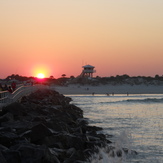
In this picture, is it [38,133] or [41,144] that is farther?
[38,133]

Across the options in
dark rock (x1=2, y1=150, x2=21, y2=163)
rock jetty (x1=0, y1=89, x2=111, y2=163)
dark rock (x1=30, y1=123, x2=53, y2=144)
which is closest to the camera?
dark rock (x1=2, y1=150, x2=21, y2=163)

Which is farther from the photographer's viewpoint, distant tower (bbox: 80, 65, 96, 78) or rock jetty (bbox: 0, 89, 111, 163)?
distant tower (bbox: 80, 65, 96, 78)

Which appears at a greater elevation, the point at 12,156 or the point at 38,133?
the point at 38,133

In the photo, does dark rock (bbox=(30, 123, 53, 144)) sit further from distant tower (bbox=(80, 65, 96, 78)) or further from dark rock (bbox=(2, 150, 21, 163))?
distant tower (bbox=(80, 65, 96, 78))

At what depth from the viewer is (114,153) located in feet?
40.3

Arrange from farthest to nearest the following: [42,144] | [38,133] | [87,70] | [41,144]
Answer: [87,70] → [38,133] → [41,144] → [42,144]

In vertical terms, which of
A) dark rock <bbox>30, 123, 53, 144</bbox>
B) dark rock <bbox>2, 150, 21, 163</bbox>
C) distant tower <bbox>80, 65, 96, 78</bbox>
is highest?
distant tower <bbox>80, 65, 96, 78</bbox>

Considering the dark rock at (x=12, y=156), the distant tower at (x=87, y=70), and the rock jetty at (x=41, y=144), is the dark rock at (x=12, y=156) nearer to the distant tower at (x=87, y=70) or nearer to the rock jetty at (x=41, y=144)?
the rock jetty at (x=41, y=144)

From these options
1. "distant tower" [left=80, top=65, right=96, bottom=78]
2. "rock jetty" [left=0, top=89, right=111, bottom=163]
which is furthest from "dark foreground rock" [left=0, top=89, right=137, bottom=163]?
"distant tower" [left=80, top=65, right=96, bottom=78]

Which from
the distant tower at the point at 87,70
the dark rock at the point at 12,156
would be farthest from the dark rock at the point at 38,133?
the distant tower at the point at 87,70

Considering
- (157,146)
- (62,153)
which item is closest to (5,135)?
(62,153)

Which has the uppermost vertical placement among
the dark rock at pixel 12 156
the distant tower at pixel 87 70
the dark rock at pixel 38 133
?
the distant tower at pixel 87 70

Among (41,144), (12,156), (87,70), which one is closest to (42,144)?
(41,144)

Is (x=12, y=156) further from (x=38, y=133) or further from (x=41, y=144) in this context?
(x=38, y=133)
